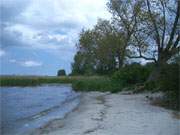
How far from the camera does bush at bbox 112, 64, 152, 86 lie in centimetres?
6106

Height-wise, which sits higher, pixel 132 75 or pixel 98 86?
pixel 132 75

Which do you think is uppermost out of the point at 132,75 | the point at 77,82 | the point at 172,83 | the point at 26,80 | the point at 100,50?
the point at 100,50

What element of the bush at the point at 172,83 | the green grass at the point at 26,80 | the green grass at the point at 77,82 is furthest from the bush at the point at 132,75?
the green grass at the point at 26,80

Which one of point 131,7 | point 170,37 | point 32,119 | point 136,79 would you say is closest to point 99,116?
point 32,119

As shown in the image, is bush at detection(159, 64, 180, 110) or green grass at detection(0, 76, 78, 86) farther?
green grass at detection(0, 76, 78, 86)

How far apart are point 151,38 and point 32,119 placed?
80.7 ft

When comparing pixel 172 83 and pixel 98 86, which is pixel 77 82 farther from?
pixel 172 83

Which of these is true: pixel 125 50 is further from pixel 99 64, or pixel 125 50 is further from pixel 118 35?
pixel 99 64

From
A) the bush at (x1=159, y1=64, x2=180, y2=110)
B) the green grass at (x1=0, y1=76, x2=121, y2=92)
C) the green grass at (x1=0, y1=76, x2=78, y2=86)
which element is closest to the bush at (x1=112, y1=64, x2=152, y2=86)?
the green grass at (x1=0, y1=76, x2=121, y2=92)

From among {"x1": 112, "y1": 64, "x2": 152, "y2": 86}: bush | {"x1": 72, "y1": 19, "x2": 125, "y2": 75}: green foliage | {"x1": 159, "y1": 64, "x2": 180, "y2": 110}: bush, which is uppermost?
{"x1": 72, "y1": 19, "x2": 125, "y2": 75}: green foliage

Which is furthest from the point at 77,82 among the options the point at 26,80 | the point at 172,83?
the point at 172,83

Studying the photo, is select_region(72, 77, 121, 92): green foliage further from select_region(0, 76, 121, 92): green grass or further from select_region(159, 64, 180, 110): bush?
select_region(159, 64, 180, 110): bush

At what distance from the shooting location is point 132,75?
61.2 metres

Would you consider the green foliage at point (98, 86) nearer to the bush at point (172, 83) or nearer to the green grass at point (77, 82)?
the green grass at point (77, 82)
